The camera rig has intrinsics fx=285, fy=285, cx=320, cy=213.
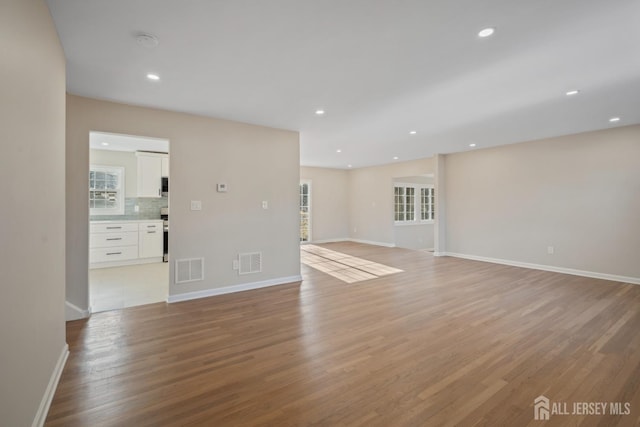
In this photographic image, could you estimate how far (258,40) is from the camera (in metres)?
2.24

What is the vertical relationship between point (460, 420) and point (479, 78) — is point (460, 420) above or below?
below

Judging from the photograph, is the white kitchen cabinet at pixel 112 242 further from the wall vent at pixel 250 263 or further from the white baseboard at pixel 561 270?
the white baseboard at pixel 561 270

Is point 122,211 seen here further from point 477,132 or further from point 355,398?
point 477,132

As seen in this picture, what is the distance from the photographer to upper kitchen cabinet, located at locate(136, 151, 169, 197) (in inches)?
252

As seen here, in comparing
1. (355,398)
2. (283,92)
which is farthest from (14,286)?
(283,92)

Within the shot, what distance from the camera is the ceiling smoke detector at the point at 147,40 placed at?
7.07 ft

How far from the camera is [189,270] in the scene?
156 inches

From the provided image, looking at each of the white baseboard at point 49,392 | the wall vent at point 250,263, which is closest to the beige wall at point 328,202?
the wall vent at point 250,263

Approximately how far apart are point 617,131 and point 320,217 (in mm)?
7144

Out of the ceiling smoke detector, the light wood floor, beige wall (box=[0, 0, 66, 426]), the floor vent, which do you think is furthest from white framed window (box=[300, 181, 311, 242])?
beige wall (box=[0, 0, 66, 426])

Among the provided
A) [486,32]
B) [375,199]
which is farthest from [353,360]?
[375,199]

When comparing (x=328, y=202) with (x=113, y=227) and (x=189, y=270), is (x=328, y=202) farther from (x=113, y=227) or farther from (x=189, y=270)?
(x=189, y=270)

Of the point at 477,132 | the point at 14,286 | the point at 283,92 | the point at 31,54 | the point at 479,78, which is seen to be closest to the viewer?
the point at 14,286

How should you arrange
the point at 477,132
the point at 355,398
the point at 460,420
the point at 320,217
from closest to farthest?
the point at 460,420 < the point at 355,398 < the point at 477,132 < the point at 320,217
